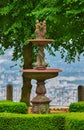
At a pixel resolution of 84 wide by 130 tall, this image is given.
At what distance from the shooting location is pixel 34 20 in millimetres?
25781

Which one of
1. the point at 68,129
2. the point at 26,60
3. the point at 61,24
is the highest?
the point at 61,24

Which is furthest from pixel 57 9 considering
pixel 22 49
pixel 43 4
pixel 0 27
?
pixel 22 49

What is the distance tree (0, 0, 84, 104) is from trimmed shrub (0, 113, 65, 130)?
7.12 m

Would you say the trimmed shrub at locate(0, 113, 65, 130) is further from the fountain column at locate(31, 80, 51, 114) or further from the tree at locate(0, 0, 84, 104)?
the tree at locate(0, 0, 84, 104)

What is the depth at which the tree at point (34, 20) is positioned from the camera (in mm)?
23562

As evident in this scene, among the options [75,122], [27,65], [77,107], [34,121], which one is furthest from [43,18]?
[75,122]

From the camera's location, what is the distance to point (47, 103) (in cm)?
2016

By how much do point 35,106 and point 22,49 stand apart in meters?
11.1

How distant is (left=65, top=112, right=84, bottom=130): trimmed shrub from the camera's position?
14641 millimetres

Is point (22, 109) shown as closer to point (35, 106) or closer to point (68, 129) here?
point (35, 106)

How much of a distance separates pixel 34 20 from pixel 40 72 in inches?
273

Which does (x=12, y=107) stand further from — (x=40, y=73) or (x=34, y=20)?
(x=34, y=20)

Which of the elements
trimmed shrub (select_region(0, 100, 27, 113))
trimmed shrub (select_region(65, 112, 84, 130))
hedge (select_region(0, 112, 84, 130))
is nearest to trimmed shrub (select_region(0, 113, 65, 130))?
hedge (select_region(0, 112, 84, 130))

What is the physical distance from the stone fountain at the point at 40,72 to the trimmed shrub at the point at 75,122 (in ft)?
13.2
